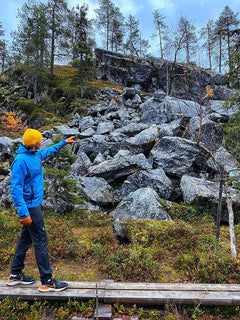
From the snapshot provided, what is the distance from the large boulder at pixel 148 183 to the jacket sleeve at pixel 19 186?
23.5 ft

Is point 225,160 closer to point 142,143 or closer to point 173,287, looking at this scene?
point 142,143

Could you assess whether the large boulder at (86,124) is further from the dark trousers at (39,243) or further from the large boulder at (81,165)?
the dark trousers at (39,243)

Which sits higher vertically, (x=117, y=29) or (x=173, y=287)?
(x=117, y=29)

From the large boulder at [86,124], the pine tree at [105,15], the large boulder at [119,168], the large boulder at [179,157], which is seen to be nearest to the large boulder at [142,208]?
the large boulder at [119,168]

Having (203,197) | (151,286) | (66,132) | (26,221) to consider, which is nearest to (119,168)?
(203,197)

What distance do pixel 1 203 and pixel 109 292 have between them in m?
8.16

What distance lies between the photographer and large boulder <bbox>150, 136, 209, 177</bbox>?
11750 millimetres

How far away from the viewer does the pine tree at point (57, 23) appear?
33556mm

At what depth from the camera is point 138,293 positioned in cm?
402

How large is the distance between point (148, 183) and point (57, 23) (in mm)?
34671

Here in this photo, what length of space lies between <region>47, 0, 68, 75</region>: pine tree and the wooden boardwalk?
3618cm

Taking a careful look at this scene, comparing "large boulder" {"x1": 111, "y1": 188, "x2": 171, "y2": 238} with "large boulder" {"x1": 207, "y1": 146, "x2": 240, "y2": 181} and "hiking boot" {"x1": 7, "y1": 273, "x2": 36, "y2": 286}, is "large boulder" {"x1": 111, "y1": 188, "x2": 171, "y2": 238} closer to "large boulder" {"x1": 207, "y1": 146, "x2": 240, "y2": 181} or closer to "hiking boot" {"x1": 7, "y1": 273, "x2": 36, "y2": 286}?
"large boulder" {"x1": 207, "y1": 146, "x2": 240, "y2": 181}

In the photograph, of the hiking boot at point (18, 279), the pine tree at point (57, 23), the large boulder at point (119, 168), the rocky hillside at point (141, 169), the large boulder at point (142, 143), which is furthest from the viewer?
the pine tree at point (57, 23)

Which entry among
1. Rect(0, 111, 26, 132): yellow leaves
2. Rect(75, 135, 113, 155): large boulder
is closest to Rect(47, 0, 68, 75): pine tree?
Rect(0, 111, 26, 132): yellow leaves
